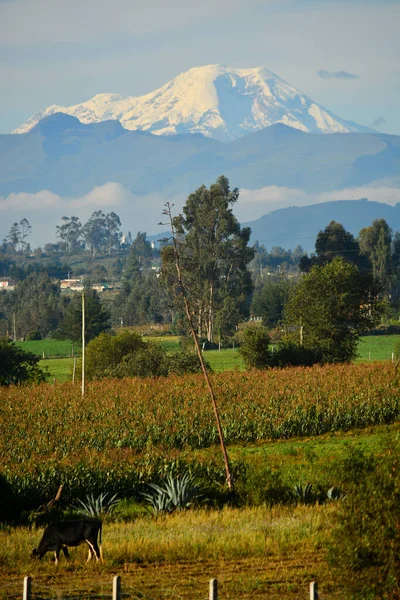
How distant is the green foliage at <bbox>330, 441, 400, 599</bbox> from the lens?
561 inches

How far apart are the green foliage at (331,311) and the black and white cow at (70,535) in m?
46.8

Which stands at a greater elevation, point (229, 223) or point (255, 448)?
point (229, 223)

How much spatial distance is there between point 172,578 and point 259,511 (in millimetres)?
6947

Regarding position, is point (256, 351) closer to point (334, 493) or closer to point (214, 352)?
point (214, 352)

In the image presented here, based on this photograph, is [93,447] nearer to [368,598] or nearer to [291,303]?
[368,598]

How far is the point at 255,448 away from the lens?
37188 mm

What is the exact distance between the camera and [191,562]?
745 inches

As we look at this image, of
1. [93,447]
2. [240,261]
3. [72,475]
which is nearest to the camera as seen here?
[72,475]

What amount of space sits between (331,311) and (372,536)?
174 feet

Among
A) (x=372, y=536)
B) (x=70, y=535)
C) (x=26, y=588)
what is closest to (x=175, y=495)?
(x=70, y=535)

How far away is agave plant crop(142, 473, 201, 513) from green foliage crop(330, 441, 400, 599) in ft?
38.4

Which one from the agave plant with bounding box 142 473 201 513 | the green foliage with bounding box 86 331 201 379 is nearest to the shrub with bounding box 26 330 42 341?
the green foliage with bounding box 86 331 201 379

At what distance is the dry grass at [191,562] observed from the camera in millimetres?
16812

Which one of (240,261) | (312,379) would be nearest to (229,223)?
(240,261)
